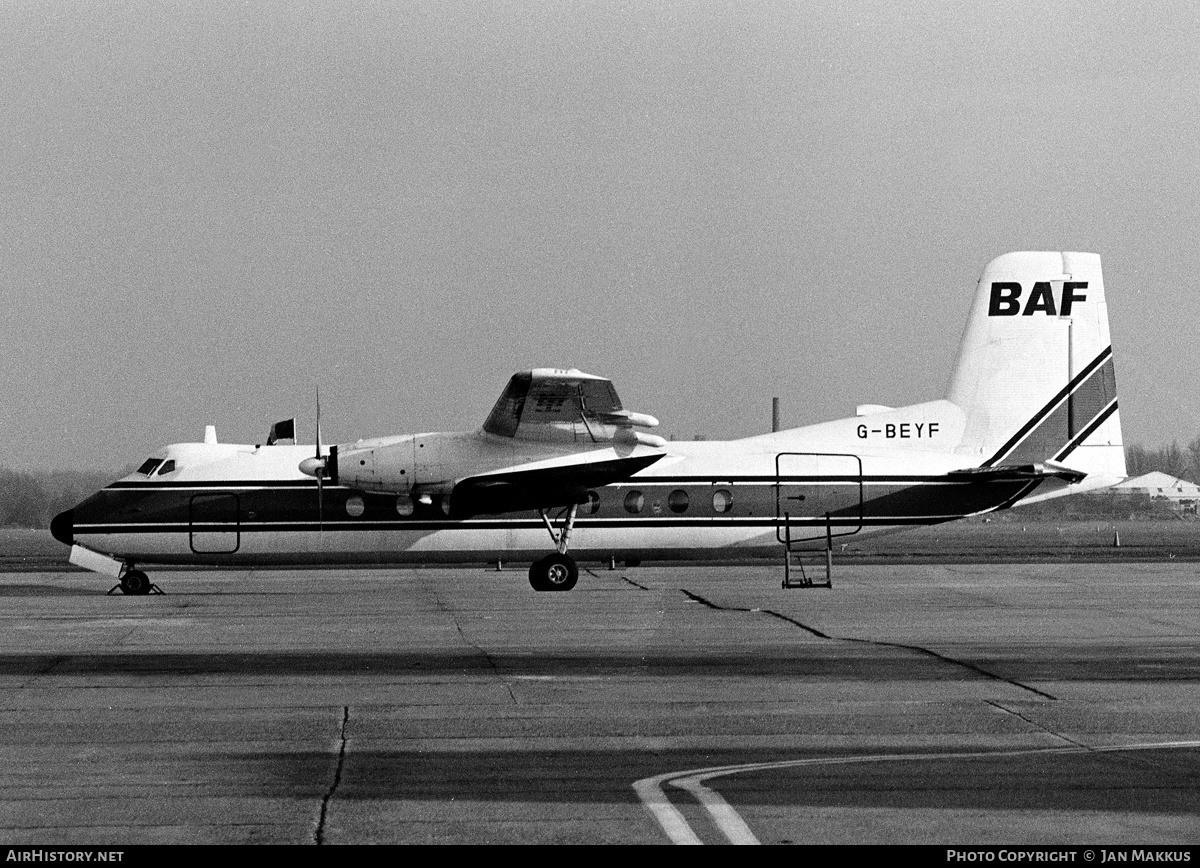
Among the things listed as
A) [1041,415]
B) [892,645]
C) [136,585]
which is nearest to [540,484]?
[136,585]

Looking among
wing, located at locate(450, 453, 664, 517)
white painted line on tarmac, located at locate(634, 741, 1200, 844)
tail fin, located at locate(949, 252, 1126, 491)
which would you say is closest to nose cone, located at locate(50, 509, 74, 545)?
wing, located at locate(450, 453, 664, 517)

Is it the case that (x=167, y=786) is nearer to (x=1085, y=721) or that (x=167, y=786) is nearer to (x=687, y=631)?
(x=1085, y=721)

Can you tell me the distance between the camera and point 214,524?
27922mm

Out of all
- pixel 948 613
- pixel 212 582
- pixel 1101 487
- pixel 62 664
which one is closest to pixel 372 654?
pixel 62 664

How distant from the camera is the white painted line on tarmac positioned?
→ 7.90 metres

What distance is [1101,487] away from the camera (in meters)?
29.5

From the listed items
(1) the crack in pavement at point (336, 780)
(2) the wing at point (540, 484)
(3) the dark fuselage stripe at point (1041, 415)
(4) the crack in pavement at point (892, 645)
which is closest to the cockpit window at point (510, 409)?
(2) the wing at point (540, 484)

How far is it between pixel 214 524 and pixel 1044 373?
1759 centimetres

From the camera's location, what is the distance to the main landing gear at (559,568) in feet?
90.7

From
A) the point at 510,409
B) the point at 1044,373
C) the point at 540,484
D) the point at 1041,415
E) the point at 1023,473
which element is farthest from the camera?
the point at 1044,373

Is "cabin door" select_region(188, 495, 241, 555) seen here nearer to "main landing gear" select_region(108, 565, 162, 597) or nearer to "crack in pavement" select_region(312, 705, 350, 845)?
"main landing gear" select_region(108, 565, 162, 597)

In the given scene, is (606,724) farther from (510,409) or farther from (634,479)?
(634,479)

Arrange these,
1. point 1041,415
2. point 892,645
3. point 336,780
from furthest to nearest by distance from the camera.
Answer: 1. point 1041,415
2. point 892,645
3. point 336,780

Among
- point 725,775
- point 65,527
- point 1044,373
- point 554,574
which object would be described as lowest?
point 554,574
